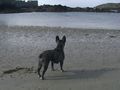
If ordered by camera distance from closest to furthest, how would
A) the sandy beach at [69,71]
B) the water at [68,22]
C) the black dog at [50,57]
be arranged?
the sandy beach at [69,71] < the black dog at [50,57] < the water at [68,22]

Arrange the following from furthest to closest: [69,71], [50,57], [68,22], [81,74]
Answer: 1. [68,22]
2. [69,71]
3. [81,74]
4. [50,57]

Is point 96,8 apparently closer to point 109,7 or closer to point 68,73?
point 109,7

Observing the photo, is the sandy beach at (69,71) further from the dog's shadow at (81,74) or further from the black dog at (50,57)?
the black dog at (50,57)

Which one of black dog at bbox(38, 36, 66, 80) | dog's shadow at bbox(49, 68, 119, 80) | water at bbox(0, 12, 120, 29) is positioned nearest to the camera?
black dog at bbox(38, 36, 66, 80)

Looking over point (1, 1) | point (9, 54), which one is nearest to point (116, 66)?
point (9, 54)

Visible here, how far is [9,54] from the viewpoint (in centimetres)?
1578

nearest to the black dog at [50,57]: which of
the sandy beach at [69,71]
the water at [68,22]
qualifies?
the sandy beach at [69,71]

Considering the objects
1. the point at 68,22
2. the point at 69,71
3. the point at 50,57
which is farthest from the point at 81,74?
the point at 68,22

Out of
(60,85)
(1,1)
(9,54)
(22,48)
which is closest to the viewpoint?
(60,85)

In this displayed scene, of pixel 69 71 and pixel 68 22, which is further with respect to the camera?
pixel 68 22

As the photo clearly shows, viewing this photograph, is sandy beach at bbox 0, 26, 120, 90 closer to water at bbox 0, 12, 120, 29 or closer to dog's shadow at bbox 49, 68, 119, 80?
dog's shadow at bbox 49, 68, 119, 80

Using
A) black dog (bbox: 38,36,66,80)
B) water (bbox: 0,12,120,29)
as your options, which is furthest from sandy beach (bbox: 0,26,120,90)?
water (bbox: 0,12,120,29)

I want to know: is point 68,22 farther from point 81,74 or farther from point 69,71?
point 81,74

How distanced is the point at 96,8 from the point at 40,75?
131357 millimetres
